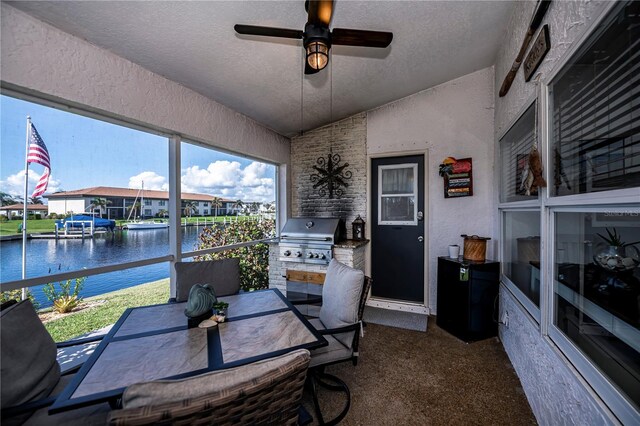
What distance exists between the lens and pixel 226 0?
67.4 inches

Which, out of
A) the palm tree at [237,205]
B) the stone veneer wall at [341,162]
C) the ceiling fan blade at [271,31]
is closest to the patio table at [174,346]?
the ceiling fan blade at [271,31]

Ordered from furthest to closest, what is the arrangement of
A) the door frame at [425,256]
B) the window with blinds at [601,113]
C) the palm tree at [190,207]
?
the door frame at [425,256] < the palm tree at [190,207] < the window with blinds at [601,113]

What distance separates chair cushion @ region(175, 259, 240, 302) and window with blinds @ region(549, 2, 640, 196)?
2491mm

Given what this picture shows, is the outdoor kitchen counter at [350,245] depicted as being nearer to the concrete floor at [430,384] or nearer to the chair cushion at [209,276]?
the concrete floor at [430,384]

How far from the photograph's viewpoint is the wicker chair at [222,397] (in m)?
0.71

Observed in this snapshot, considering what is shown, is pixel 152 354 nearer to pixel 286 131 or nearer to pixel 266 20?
pixel 266 20

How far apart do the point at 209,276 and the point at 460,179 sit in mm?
3106

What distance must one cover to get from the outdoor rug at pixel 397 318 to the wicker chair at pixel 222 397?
2583 millimetres

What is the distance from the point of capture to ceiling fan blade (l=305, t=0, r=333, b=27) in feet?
4.42

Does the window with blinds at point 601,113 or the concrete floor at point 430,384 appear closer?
the window with blinds at point 601,113

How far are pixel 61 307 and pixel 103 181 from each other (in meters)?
1.05

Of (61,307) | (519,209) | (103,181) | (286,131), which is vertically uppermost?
(286,131)

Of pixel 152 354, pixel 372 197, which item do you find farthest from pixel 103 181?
pixel 372 197

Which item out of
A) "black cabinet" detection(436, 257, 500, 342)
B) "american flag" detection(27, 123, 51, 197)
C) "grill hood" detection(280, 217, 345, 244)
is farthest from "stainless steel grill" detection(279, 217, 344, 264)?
"american flag" detection(27, 123, 51, 197)
